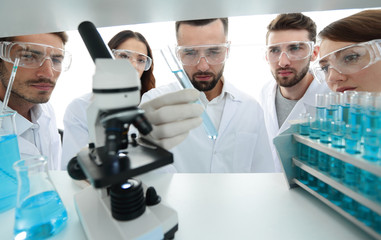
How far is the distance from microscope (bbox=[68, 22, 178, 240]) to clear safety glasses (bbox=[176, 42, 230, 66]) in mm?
1103

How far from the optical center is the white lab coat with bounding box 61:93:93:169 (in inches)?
67.4

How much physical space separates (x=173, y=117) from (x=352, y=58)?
53.4 inches

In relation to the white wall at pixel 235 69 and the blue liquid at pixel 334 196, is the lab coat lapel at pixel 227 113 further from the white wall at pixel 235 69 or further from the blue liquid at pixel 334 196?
the blue liquid at pixel 334 196

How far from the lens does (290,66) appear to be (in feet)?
6.77

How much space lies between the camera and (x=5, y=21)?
690 millimetres

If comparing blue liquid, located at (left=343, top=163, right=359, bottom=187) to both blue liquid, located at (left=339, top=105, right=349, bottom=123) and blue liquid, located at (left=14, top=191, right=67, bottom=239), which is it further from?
blue liquid, located at (left=14, top=191, right=67, bottom=239)

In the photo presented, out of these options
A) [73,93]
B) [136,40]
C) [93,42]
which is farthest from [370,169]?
[73,93]

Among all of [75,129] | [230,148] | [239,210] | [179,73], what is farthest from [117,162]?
[75,129]

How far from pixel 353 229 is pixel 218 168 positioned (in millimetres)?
1055

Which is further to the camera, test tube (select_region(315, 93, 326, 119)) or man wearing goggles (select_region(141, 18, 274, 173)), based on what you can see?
man wearing goggles (select_region(141, 18, 274, 173))

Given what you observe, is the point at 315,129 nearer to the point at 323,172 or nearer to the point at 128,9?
the point at 323,172

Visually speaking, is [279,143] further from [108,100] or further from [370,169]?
[108,100]

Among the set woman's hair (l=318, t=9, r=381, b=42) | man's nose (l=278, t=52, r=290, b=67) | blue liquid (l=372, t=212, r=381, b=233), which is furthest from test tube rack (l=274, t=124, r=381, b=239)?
man's nose (l=278, t=52, r=290, b=67)

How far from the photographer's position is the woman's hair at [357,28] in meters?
1.54
